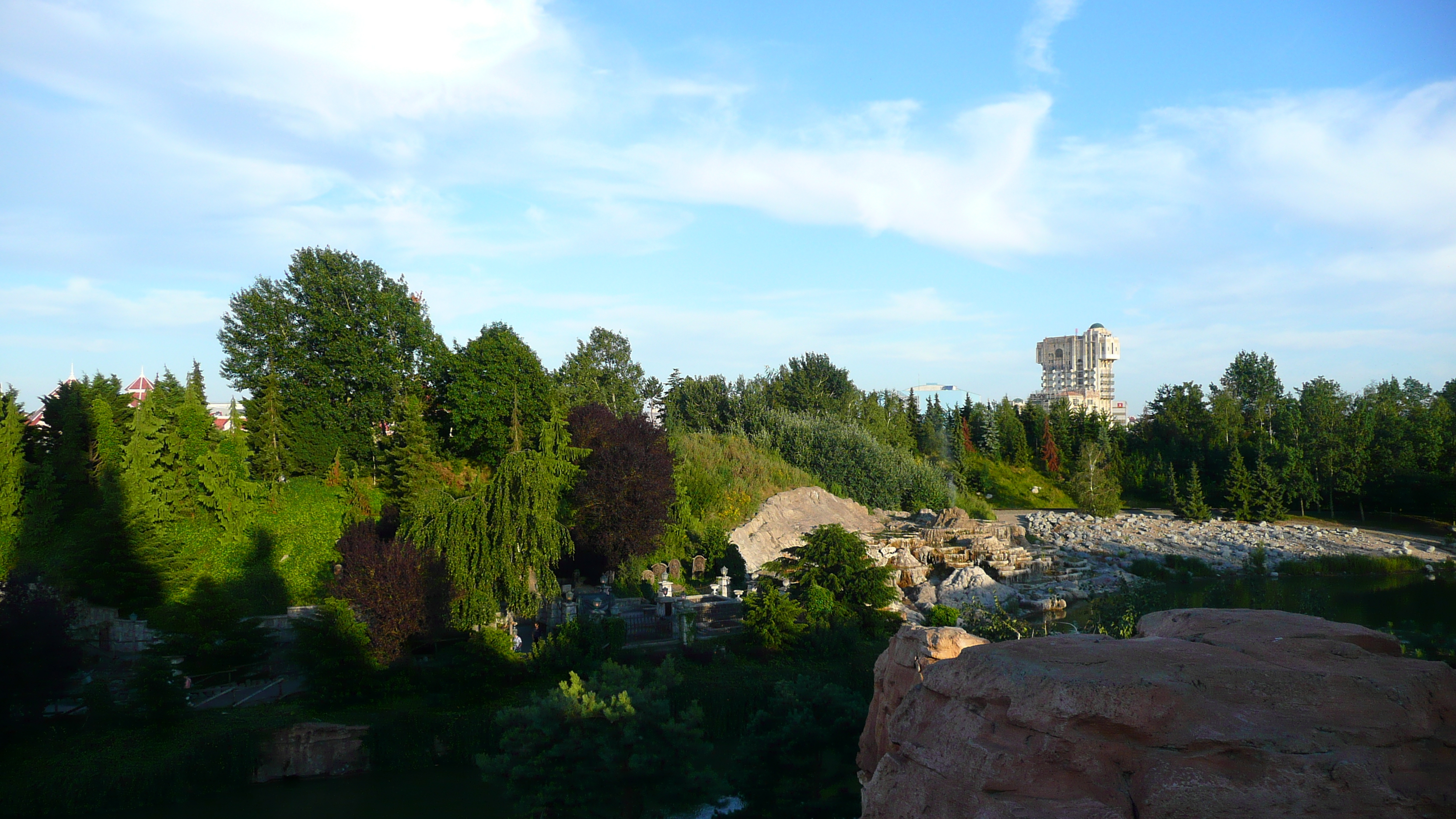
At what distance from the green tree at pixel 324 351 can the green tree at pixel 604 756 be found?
2115cm

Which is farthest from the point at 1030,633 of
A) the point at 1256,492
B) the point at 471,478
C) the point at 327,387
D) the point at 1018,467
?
the point at 1018,467

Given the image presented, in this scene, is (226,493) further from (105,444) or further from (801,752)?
(801,752)

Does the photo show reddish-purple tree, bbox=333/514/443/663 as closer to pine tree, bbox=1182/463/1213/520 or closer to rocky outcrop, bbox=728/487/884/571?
rocky outcrop, bbox=728/487/884/571

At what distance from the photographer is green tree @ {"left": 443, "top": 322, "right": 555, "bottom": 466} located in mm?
28734

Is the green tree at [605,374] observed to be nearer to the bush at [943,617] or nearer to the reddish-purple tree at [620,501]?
the reddish-purple tree at [620,501]

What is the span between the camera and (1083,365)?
10825cm

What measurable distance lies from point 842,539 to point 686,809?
908cm

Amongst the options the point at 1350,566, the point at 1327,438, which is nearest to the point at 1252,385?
the point at 1327,438

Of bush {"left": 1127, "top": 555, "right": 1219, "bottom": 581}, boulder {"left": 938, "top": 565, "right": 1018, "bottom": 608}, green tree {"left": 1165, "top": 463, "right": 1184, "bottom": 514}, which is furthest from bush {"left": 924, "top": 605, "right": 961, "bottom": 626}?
green tree {"left": 1165, "top": 463, "right": 1184, "bottom": 514}

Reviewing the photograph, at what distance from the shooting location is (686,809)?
946 centimetres

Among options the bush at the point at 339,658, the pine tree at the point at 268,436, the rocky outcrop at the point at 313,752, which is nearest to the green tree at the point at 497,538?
the bush at the point at 339,658

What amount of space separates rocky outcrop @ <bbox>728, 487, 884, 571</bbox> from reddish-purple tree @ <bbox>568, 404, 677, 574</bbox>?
452 centimetres

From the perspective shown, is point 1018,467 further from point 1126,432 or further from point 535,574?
point 535,574

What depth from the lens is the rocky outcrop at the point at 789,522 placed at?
26641mm
